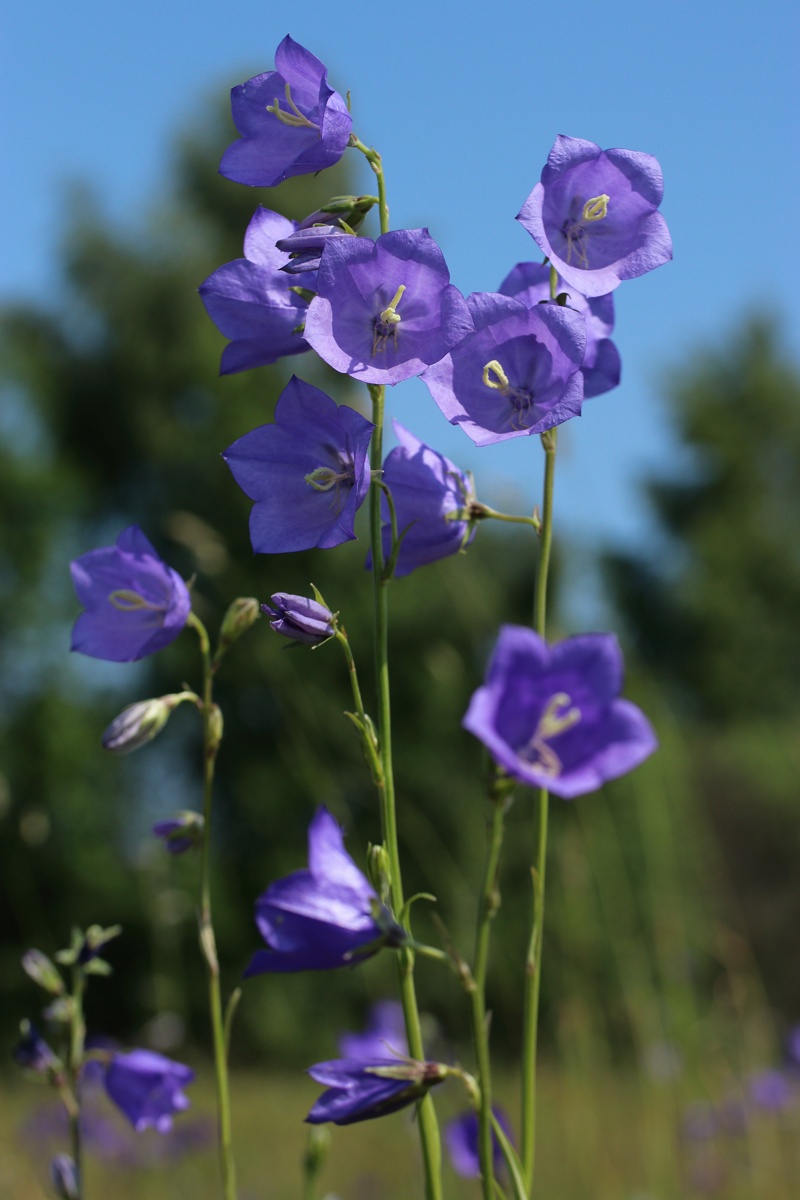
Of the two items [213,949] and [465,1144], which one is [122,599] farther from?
[465,1144]

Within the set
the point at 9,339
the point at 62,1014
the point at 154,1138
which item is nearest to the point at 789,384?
the point at 9,339

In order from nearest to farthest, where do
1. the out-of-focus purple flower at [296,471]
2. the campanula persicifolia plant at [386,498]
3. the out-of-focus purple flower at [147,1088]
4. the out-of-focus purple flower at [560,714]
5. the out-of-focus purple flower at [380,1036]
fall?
the out-of-focus purple flower at [560,714]
the campanula persicifolia plant at [386,498]
the out-of-focus purple flower at [296,471]
the out-of-focus purple flower at [147,1088]
the out-of-focus purple flower at [380,1036]

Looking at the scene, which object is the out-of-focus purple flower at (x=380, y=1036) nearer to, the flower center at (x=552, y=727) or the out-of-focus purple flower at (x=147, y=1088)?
the out-of-focus purple flower at (x=147, y=1088)

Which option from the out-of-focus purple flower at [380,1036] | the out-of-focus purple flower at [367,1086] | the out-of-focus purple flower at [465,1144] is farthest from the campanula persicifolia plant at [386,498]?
the out-of-focus purple flower at [465,1144]

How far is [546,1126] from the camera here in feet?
25.4

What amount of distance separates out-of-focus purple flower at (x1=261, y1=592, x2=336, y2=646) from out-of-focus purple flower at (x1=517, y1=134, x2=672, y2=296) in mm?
432

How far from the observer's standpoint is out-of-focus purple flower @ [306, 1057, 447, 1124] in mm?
926

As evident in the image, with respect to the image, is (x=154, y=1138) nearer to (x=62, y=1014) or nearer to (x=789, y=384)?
(x=62, y=1014)

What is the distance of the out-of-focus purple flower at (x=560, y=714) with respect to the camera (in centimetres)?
80

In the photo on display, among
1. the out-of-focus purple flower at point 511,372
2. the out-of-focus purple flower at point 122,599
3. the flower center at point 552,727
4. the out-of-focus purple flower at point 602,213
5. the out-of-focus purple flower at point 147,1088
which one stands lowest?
the out-of-focus purple flower at point 147,1088

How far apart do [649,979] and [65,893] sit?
5.50 metres

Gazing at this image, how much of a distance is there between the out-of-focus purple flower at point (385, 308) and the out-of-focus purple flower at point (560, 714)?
343 millimetres

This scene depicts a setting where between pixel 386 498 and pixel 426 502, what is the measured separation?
0.04 meters

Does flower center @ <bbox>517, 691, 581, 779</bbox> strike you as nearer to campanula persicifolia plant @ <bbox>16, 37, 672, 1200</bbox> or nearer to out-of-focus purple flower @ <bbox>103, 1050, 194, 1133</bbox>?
campanula persicifolia plant @ <bbox>16, 37, 672, 1200</bbox>
